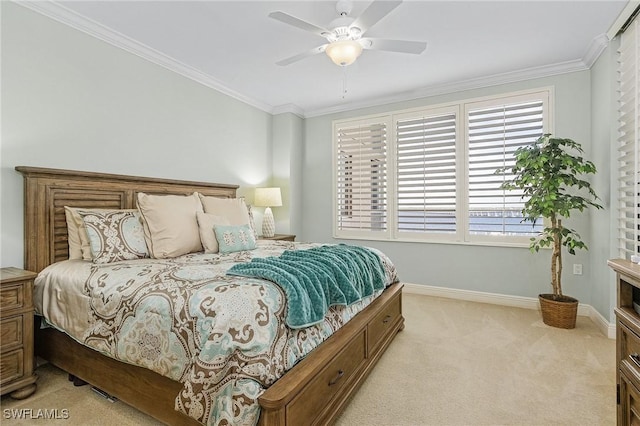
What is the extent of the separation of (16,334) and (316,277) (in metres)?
1.86

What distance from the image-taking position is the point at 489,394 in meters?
Result: 1.90

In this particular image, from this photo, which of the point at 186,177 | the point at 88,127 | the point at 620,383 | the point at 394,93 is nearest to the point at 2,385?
the point at 88,127

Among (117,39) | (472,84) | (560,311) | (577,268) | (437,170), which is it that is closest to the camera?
(117,39)

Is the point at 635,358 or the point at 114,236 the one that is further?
the point at 114,236

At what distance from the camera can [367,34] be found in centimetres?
279

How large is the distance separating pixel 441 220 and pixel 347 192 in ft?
4.62

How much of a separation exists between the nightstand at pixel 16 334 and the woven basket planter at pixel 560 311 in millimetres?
4172

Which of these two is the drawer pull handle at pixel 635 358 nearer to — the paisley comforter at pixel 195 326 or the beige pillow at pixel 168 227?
A: the paisley comforter at pixel 195 326

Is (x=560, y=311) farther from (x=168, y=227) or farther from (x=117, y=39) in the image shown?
(x=117, y=39)

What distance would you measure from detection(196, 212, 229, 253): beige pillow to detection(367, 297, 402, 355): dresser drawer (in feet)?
4.83

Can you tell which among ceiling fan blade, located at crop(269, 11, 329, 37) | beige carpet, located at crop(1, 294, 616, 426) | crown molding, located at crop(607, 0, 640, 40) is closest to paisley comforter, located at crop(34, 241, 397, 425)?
beige carpet, located at crop(1, 294, 616, 426)

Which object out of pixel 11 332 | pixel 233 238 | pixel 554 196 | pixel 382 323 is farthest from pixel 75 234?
pixel 554 196

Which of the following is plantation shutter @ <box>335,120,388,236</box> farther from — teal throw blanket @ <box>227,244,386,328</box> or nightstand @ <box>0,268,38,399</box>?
nightstand @ <box>0,268,38,399</box>

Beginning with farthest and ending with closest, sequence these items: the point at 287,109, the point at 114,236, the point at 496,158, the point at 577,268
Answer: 1. the point at 287,109
2. the point at 496,158
3. the point at 577,268
4. the point at 114,236
